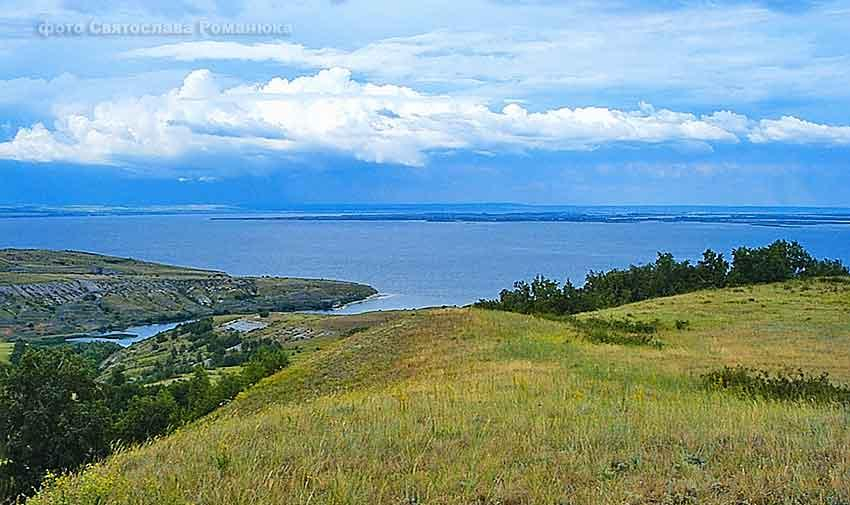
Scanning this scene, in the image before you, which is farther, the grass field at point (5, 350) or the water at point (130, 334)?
the water at point (130, 334)

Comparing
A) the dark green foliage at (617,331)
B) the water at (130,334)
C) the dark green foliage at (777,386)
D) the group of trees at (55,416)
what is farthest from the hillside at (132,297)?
the dark green foliage at (777,386)

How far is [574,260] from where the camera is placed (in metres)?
186

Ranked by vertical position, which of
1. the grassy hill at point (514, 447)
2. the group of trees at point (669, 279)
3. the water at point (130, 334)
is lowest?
the water at point (130, 334)

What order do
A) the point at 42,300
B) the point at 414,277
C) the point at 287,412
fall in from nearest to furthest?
the point at 287,412, the point at 42,300, the point at 414,277

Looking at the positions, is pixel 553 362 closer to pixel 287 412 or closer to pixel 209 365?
pixel 287 412

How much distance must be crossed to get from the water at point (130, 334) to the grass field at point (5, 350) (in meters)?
10.7

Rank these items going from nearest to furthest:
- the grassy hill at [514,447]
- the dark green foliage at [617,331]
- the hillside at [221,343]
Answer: the grassy hill at [514,447] < the dark green foliage at [617,331] < the hillside at [221,343]

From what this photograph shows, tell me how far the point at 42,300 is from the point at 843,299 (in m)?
142

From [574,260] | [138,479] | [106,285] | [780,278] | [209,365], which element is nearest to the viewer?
[138,479]

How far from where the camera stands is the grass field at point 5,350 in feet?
Result: 308

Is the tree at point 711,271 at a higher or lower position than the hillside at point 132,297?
higher

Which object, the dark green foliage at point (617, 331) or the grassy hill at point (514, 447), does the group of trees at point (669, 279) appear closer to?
the dark green foliage at point (617, 331)

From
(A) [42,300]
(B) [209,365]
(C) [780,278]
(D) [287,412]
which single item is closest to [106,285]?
(A) [42,300]

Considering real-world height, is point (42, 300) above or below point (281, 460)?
below
